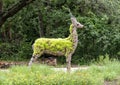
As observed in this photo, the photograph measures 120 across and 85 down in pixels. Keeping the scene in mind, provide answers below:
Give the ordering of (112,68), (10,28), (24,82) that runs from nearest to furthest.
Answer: (24,82), (112,68), (10,28)

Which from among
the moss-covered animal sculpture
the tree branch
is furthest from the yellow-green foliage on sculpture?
the tree branch

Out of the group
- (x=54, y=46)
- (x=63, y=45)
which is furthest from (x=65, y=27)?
(x=63, y=45)

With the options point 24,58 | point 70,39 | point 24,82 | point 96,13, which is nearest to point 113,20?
point 96,13

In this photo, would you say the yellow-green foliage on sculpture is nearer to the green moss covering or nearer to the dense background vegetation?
the green moss covering

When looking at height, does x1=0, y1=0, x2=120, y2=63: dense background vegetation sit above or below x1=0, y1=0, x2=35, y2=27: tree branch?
below

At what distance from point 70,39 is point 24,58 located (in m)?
7.34

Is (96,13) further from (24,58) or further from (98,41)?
(24,58)

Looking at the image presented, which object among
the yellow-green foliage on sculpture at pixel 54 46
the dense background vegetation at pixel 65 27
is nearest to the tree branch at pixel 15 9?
the dense background vegetation at pixel 65 27

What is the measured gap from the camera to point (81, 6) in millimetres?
16203

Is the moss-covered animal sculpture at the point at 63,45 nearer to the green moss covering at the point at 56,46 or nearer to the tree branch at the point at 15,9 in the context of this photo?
the green moss covering at the point at 56,46

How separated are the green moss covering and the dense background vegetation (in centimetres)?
439

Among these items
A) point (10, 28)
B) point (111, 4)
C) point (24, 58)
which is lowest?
point (24, 58)

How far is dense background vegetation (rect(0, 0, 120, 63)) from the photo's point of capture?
15.6 meters

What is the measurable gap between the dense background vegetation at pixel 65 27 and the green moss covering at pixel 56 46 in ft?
14.4
